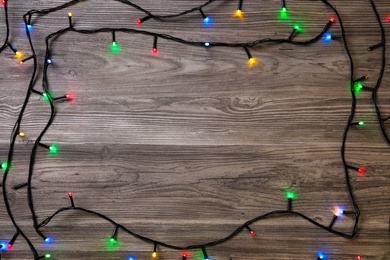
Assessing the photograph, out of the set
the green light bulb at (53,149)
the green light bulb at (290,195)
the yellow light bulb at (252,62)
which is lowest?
the green light bulb at (290,195)

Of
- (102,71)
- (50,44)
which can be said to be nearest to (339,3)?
(102,71)

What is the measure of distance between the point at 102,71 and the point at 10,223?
511 millimetres

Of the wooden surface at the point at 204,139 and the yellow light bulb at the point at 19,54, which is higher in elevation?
the yellow light bulb at the point at 19,54

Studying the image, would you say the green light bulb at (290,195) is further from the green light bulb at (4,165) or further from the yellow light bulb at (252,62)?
the green light bulb at (4,165)

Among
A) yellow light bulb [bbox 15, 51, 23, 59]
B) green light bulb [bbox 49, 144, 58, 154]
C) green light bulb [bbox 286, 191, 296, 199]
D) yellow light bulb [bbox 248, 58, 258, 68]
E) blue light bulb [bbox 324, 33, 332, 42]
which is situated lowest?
→ green light bulb [bbox 286, 191, 296, 199]

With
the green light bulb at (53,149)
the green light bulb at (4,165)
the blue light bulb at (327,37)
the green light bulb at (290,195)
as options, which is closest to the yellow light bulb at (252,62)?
the blue light bulb at (327,37)

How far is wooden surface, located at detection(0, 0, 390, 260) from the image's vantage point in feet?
3.87

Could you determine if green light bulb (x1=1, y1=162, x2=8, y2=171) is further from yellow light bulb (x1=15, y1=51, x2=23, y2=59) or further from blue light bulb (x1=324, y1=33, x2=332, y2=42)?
blue light bulb (x1=324, y1=33, x2=332, y2=42)

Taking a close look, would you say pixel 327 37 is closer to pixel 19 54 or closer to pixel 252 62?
pixel 252 62

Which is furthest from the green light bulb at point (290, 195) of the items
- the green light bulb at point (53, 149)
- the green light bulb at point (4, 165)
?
the green light bulb at point (4, 165)

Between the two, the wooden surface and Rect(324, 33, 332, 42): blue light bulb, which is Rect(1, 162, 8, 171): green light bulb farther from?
Rect(324, 33, 332, 42): blue light bulb

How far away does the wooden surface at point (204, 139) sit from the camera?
1.18 meters

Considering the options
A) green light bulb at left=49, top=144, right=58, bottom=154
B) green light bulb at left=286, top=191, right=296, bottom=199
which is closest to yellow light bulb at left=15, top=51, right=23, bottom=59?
green light bulb at left=49, top=144, right=58, bottom=154

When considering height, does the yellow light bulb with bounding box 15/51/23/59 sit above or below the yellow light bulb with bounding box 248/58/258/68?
below
